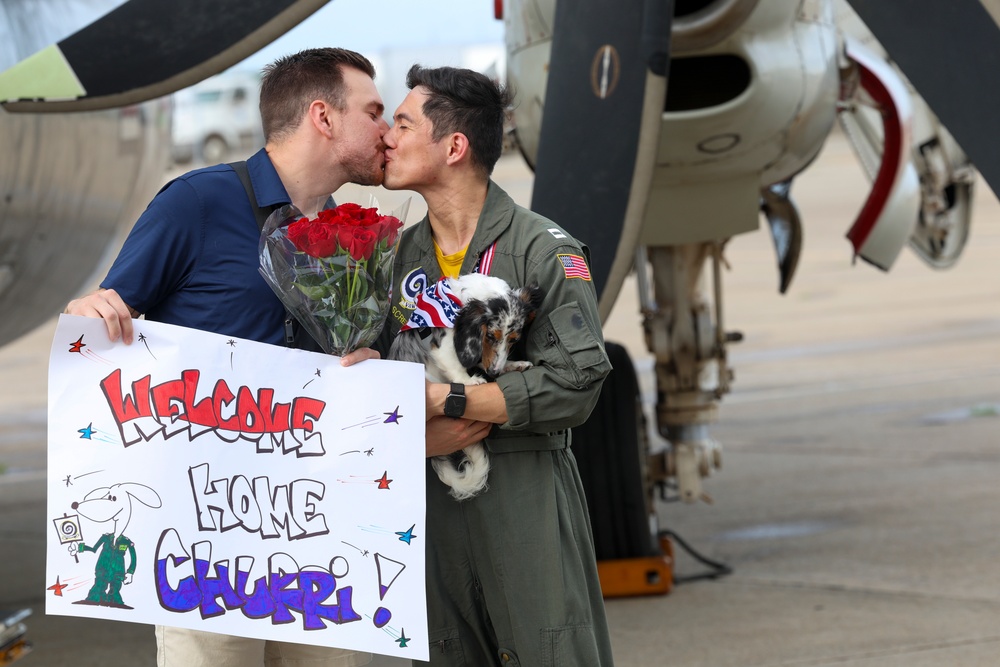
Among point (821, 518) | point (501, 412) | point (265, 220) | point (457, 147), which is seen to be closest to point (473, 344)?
point (501, 412)

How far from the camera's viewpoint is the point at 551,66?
420 cm

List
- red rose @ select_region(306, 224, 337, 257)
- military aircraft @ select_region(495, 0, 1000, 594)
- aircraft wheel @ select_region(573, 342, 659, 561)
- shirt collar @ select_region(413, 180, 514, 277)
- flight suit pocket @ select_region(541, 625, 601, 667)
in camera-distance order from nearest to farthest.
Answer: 1. red rose @ select_region(306, 224, 337, 257)
2. flight suit pocket @ select_region(541, 625, 601, 667)
3. shirt collar @ select_region(413, 180, 514, 277)
4. military aircraft @ select_region(495, 0, 1000, 594)
5. aircraft wheel @ select_region(573, 342, 659, 561)

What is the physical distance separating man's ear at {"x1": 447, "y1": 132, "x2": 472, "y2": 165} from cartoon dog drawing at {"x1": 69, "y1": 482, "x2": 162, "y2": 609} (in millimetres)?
904

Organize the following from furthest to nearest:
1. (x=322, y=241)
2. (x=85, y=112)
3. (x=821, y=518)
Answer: (x=821, y=518) < (x=85, y=112) < (x=322, y=241)

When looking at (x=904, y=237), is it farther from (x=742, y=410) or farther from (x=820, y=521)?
(x=742, y=410)

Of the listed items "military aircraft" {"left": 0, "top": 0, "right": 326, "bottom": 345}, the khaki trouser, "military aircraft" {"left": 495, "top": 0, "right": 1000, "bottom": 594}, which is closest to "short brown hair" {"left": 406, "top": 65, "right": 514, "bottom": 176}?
the khaki trouser

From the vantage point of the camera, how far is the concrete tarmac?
15.0ft

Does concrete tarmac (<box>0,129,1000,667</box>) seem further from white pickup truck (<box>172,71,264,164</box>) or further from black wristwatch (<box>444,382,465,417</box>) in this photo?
white pickup truck (<box>172,71,264,164</box>)

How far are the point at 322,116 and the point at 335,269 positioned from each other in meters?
0.43

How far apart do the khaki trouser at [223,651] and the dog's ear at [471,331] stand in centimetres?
74

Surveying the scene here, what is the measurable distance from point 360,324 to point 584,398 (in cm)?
46

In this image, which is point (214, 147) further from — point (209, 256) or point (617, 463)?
point (209, 256)

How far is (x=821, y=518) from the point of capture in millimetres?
6543

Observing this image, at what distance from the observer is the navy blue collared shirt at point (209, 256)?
239 cm
